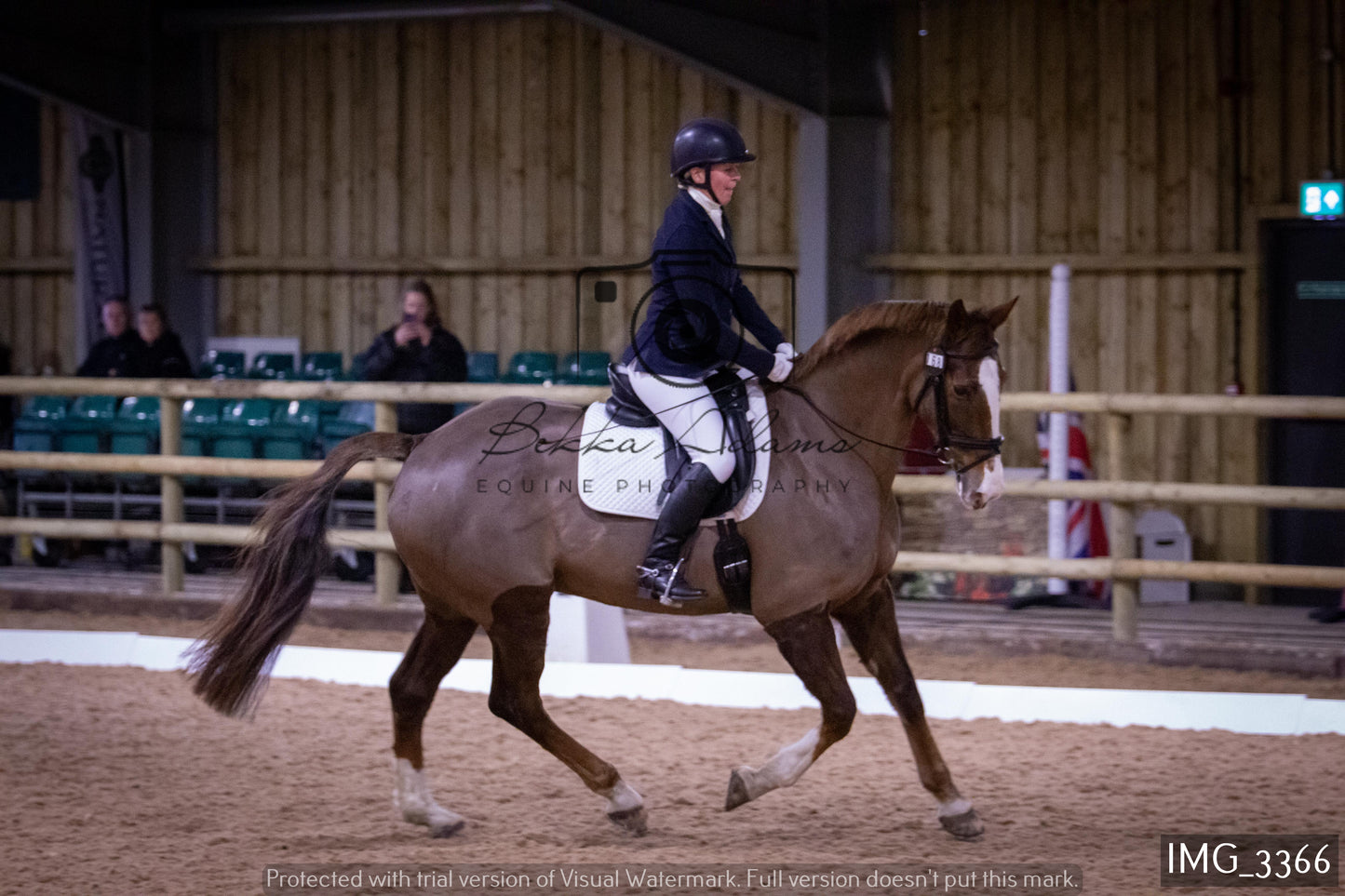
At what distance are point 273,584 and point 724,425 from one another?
142 centimetres

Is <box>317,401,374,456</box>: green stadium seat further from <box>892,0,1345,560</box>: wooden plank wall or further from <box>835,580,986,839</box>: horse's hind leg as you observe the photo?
<box>835,580,986,839</box>: horse's hind leg

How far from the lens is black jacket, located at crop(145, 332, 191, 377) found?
929cm

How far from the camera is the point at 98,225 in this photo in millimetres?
11367

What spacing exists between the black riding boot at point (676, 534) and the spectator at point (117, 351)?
20.4 feet

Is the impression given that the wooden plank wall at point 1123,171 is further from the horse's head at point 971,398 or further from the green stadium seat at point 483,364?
the horse's head at point 971,398

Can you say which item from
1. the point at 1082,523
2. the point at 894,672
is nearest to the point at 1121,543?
the point at 1082,523

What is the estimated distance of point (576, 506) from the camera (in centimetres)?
415

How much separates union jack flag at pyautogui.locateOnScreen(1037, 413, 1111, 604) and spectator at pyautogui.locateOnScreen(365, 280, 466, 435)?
10.6 feet

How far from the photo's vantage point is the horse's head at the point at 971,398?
12.9 ft

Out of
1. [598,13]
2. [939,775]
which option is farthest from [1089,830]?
[598,13]

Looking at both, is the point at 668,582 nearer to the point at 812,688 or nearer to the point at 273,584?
the point at 812,688

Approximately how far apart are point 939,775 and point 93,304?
9.27 meters

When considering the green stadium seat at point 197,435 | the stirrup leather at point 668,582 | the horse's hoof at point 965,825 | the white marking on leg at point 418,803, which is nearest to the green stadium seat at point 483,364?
the green stadium seat at point 197,435

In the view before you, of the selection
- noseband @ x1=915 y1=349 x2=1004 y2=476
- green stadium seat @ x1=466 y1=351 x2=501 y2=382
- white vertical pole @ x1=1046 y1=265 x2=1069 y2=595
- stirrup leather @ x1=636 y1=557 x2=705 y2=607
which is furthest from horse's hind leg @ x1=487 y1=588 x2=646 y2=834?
green stadium seat @ x1=466 y1=351 x2=501 y2=382
